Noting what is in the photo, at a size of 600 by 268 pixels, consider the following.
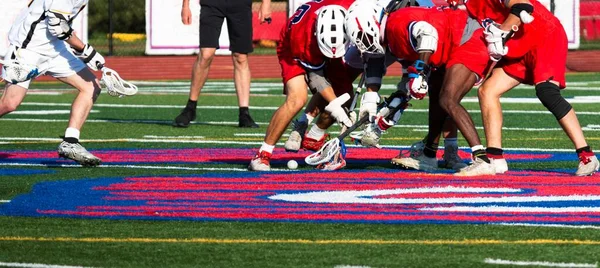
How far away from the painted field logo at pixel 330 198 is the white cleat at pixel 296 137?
79 centimetres

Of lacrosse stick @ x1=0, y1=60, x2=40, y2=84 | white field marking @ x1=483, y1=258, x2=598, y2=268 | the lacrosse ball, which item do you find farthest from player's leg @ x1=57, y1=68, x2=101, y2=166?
white field marking @ x1=483, y1=258, x2=598, y2=268

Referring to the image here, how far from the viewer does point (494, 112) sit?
9.91m

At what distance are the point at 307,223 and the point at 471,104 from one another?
9.92m

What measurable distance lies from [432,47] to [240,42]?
18.3 ft

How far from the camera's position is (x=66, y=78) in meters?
11.0

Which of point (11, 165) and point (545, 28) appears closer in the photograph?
point (545, 28)

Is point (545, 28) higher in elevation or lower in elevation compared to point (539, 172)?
higher

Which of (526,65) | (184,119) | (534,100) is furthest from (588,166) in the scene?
(534,100)

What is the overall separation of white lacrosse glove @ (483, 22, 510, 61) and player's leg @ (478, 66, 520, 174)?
1.08 feet

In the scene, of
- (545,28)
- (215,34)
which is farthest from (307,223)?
(215,34)

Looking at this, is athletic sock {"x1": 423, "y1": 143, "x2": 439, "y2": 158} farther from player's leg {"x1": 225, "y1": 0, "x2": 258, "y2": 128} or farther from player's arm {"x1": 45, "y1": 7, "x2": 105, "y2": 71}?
player's leg {"x1": 225, "y1": 0, "x2": 258, "y2": 128}

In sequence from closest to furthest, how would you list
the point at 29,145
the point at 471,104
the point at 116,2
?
the point at 29,145
the point at 471,104
the point at 116,2

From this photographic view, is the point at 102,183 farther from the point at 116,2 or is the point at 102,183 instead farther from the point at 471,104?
the point at 116,2

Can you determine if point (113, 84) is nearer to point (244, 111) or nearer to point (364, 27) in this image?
point (364, 27)
